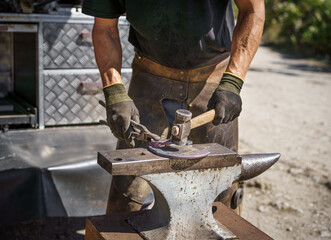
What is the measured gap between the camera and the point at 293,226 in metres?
3.73

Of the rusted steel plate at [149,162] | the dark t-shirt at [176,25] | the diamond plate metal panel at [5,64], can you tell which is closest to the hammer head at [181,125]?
the rusted steel plate at [149,162]

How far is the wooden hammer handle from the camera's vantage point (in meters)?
2.02

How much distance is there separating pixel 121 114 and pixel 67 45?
1.77 m

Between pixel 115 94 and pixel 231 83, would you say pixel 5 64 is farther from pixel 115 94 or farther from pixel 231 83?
pixel 231 83

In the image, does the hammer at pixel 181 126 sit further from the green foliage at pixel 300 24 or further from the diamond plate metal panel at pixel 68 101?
the green foliage at pixel 300 24

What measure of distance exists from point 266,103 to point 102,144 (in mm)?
4555

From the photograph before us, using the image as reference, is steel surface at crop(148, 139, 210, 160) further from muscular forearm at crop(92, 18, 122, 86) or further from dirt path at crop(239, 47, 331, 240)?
dirt path at crop(239, 47, 331, 240)

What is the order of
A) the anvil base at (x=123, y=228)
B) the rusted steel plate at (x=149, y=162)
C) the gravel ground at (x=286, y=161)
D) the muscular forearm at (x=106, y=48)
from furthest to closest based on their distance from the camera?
the gravel ground at (x=286, y=161) < the muscular forearm at (x=106, y=48) < the anvil base at (x=123, y=228) < the rusted steel plate at (x=149, y=162)

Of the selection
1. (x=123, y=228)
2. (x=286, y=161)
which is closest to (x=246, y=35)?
(x=123, y=228)

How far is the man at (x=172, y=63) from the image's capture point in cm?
226

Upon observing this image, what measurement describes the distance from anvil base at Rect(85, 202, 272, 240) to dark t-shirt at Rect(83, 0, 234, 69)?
851 mm

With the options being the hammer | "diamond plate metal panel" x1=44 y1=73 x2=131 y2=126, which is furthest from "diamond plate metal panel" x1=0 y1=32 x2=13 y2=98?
the hammer

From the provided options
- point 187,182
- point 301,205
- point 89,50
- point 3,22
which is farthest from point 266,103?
point 187,182

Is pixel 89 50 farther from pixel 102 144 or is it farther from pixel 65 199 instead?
pixel 65 199
